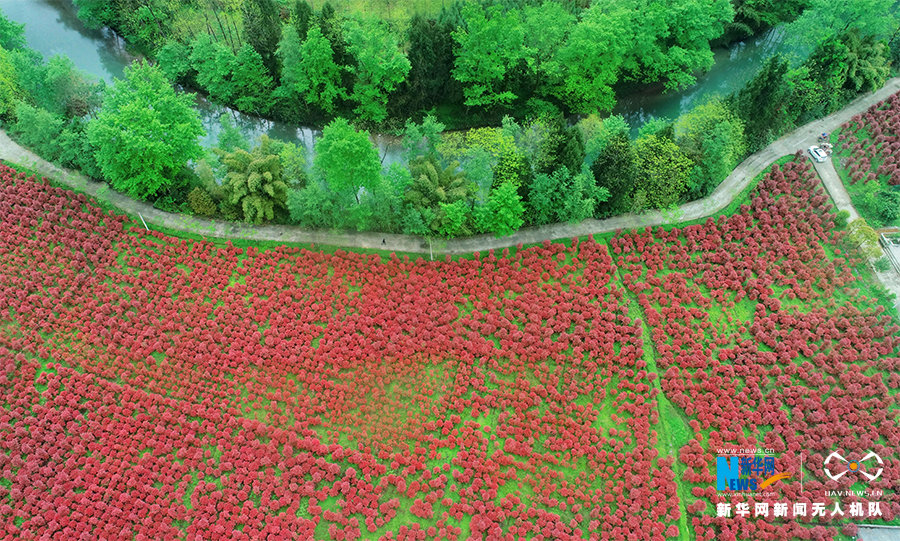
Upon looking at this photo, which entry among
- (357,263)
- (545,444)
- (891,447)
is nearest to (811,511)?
(891,447)

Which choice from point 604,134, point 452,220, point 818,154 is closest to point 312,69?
point 452,220

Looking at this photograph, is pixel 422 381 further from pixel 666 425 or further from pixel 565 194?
pixel 565 194

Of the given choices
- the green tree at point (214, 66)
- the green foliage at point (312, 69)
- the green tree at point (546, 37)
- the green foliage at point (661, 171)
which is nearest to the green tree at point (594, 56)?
the green tree at point (546, 37)

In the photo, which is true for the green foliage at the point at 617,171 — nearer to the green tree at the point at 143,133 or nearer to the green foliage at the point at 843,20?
→ the green foliage at the point at 843,20

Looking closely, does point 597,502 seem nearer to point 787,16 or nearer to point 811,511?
point 811,511

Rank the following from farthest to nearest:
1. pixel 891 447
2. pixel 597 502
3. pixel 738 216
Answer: pixel 738 216
pixel 891 447
pixel 597 502
